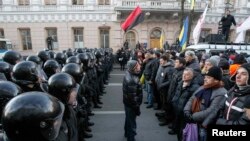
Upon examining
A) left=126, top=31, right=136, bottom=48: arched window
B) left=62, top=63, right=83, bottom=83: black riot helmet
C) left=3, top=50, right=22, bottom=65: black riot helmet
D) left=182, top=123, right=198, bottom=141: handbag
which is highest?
left=126, top=31, right=136, bottom=48: arched window

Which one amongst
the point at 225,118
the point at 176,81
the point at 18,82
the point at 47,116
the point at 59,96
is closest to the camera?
the point at 47,116

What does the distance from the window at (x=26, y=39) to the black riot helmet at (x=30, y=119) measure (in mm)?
23099

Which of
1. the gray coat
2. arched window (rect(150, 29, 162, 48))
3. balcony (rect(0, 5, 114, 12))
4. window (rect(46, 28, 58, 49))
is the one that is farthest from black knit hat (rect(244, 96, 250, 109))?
window (rect(46, 28, 58, 49))

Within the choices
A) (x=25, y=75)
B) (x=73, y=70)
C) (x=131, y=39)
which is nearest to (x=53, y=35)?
(x=131, y=39)

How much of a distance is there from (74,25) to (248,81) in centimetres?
2068

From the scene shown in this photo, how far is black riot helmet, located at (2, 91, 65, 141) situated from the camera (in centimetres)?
159

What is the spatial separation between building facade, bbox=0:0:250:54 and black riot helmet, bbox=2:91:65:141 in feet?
67.7

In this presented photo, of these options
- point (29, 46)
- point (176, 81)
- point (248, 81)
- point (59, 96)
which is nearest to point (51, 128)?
point (59, 96)

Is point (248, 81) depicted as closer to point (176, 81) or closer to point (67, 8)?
point (176, 81)

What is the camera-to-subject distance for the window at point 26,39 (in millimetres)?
22828

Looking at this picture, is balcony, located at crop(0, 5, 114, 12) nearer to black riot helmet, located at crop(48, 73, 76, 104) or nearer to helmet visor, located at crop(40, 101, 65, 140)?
black riot helmet, located at crop(48, 73, 76, 104)

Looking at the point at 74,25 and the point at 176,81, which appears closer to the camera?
the point at 176,81

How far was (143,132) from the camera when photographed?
5.43 metres

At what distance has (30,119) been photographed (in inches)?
62.7
